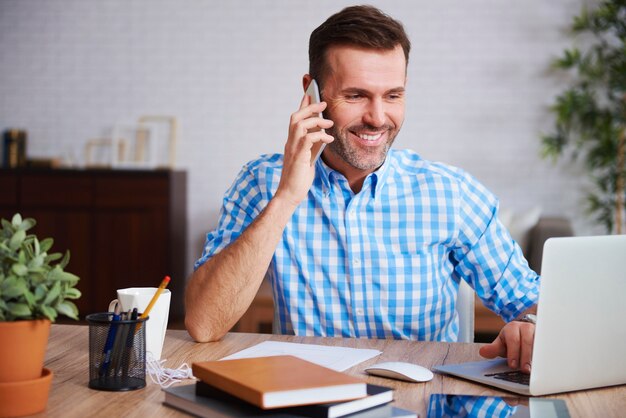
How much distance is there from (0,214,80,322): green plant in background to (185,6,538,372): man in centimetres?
78

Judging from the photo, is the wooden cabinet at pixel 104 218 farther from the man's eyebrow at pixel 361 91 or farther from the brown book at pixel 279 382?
the brown book at pixel 279 382

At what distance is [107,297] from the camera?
504 cm

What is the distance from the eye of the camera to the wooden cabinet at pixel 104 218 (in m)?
5.02

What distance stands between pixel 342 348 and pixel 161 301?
37cm

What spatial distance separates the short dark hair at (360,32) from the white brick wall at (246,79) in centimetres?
309

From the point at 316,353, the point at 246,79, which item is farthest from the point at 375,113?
the point at 246,79

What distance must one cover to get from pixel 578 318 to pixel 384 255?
0.75 metres

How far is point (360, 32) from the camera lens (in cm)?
195

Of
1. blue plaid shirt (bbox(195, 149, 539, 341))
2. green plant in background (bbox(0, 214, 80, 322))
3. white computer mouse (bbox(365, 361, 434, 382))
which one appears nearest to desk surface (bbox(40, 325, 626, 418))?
white computer mouse (bbox(365, 361, 434, 382))

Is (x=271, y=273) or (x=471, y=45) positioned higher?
(x=471, y=45)

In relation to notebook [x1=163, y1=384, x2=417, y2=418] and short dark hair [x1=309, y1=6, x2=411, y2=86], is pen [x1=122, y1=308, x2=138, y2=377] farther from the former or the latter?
short dark hair [x1=309, y1=6, x2=411, y2=86]

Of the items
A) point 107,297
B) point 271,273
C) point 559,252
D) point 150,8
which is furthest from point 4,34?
point 559,252

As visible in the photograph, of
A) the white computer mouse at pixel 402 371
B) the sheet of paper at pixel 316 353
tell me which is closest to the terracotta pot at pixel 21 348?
the sheet of paper at pixel 316 353

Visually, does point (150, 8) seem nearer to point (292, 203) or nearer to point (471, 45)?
point (471, 45)
